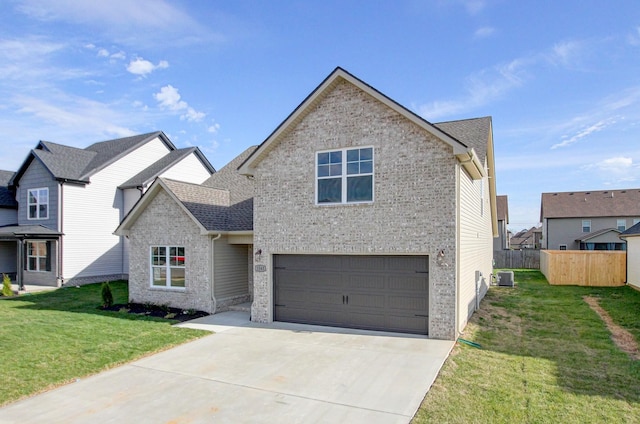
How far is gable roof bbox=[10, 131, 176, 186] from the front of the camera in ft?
71.2

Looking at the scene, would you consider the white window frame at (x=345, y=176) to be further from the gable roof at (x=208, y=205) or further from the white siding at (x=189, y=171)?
the white siding at (x=189, y=171)

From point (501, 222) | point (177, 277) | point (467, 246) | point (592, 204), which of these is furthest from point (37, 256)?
point (592, 204)

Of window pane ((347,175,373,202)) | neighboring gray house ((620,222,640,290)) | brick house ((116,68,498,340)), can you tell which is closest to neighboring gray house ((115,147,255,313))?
brick house ((116,68,498,340))

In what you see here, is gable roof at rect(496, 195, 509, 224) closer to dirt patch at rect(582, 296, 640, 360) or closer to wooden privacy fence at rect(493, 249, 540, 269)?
wooden privacy fence at rect(493, 249, 540, 269)

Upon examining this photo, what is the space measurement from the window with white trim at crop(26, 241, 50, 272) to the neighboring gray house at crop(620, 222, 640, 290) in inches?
1175

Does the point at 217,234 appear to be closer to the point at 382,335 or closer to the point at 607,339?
the point at 382,335

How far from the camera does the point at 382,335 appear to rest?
34.7ft

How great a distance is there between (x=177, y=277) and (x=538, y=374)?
11825 millimetres

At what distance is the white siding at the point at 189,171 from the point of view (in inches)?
976

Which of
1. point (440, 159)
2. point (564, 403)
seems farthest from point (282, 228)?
point (564, 403)

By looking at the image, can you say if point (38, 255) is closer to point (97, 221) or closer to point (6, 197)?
point (97, 221)

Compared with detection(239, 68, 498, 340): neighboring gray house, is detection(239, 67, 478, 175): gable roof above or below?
above

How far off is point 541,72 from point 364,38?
19.2ft

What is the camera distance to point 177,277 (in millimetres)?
14617
